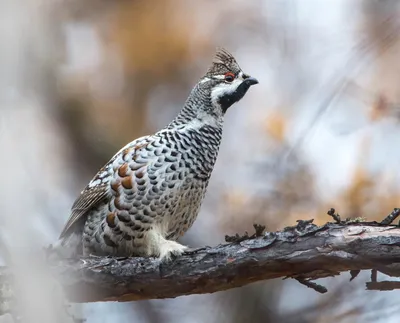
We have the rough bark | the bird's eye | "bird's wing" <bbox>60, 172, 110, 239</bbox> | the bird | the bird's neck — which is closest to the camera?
the rough bark

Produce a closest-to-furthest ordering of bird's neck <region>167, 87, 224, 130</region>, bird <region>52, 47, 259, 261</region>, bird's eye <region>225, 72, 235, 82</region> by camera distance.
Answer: bird <region>52, 47, 259, 261</region> < bird's neck <region>167, 87, 224, 130</region> < bird's eye <region>225, 72, 235, 82</region>

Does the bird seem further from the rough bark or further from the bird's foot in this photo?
the rough bark

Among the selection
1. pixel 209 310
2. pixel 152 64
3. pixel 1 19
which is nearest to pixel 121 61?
pixel 152 64

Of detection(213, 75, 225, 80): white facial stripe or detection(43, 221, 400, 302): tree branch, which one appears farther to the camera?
detection(213, 75, 225, 80): white facial stripe

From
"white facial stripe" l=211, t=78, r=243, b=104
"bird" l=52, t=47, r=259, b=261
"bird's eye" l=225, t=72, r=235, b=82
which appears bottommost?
"bird" l=52, t=47, r=259, b=261

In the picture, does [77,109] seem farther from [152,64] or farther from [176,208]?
[176,208]

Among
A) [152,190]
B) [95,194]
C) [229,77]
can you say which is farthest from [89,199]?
[229,77]

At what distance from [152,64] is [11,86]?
4.84 m

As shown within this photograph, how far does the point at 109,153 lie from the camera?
708cm

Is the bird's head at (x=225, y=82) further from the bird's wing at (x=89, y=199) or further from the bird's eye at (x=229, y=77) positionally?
the bird's wing at (x=89, y=199)

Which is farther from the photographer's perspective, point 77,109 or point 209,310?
point 77,109

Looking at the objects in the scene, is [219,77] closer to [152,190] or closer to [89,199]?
[152,190]

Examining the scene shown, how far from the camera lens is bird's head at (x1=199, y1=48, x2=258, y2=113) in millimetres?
5340

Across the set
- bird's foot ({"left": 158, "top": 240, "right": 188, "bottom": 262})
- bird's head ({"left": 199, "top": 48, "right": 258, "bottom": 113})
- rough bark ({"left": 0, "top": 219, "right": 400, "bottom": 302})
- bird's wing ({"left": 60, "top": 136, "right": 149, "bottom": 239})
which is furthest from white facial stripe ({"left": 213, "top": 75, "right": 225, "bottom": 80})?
rough bark ({"left": 0, "top": 219, "right": 400, "bottom": 302})
